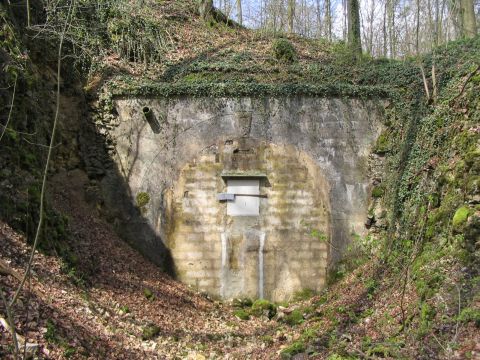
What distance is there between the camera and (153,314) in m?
7.15

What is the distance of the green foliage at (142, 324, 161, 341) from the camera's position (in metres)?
6.38

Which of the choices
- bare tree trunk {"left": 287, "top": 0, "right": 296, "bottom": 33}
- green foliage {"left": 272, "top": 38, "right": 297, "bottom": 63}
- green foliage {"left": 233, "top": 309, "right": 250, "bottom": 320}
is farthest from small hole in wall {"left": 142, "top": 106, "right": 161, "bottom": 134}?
bare tree trunk {"left": 287, "top": 0, "right": 296, "bottom": 33}

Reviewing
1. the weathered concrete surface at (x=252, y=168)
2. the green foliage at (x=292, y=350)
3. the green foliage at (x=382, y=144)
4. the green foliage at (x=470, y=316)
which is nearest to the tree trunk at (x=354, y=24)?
the weathered concrete surface at (x=252, y=168)

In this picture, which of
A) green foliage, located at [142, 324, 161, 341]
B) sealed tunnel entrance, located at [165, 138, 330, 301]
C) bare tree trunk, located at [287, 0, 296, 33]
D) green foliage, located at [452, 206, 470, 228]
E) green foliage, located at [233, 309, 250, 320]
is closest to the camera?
green foliage, located at [452, 206, 470, 228]

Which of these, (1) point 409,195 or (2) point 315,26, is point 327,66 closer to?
(1) point 409,195

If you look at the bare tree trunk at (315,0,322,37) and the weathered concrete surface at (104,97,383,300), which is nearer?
the weathered concrete surface at (104,97,383,300)

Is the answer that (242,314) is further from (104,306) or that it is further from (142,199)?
(142,199)

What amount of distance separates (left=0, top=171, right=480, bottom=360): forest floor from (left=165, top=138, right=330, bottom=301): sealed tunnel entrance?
1.71ft

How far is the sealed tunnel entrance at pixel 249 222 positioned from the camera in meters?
9.43

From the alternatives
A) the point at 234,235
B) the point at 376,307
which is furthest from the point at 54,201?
the point at 376,307

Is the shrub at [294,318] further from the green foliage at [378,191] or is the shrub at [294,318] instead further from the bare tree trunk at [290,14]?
the bare tree trunk at [290,14]

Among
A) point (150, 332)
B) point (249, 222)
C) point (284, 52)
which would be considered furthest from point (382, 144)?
point (150, 332)

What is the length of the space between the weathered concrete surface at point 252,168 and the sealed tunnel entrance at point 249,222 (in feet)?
0.07

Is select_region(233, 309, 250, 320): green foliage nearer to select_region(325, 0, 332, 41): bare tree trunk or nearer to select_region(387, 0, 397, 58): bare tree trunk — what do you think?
select_region(387, 0, 397, 58): bare tree trunk
